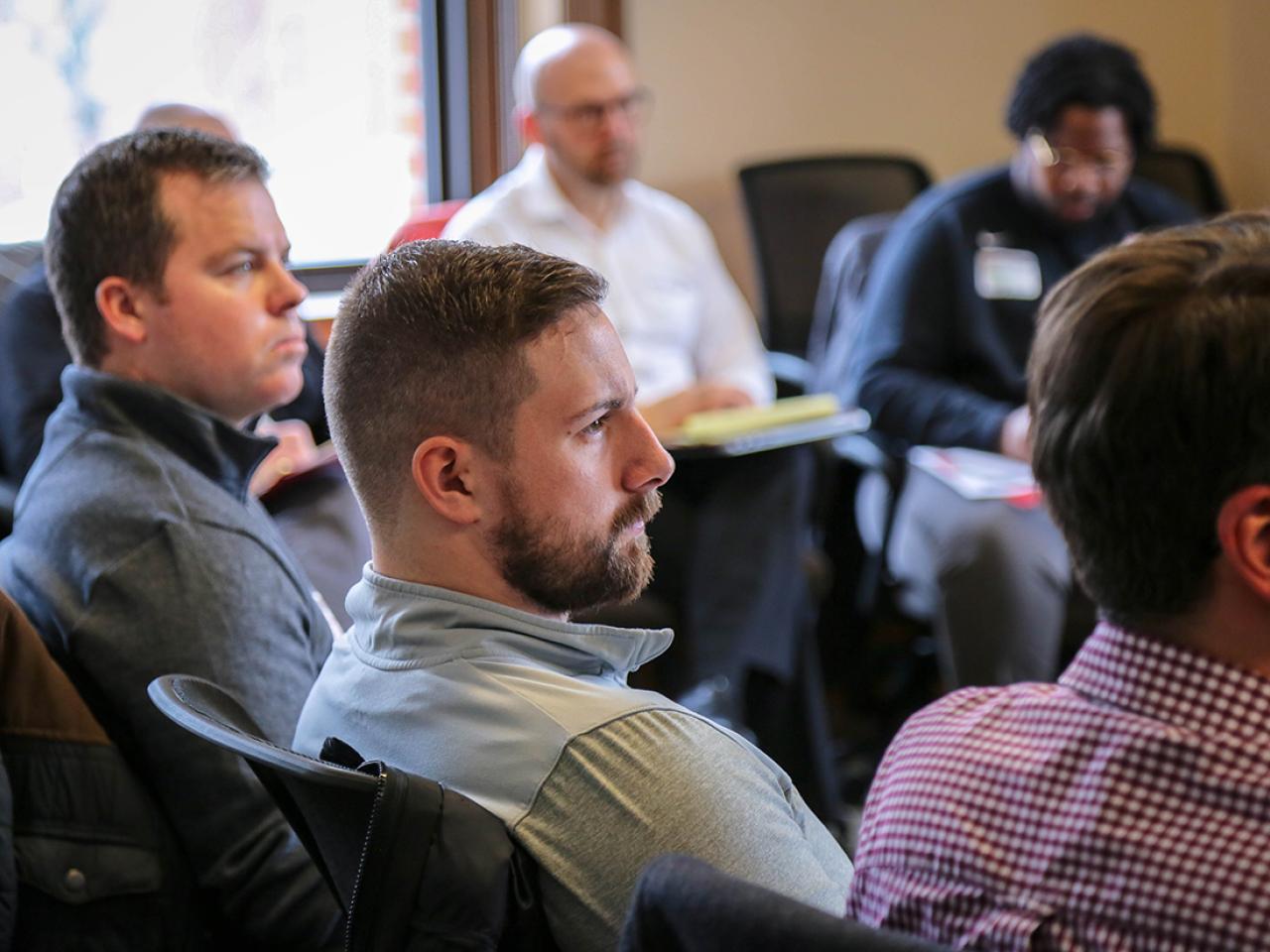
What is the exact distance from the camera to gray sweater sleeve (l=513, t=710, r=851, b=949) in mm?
1006

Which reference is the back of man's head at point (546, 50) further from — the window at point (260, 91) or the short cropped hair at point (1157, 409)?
the short cropped hair at point (1157, 409)

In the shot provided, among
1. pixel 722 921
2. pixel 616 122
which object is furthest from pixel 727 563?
pixel 722 921

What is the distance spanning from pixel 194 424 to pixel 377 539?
46cm

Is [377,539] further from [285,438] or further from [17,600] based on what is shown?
[285,438]

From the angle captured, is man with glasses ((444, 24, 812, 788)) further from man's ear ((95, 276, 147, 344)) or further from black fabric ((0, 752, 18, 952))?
black fabric ((0, 752, 18, 952))

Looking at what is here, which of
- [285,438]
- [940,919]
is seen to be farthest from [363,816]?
[285,438]

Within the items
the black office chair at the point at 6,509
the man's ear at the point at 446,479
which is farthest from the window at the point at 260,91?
the man's ear at the point at 446,479

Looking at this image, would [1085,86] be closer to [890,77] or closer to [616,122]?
[616,122]

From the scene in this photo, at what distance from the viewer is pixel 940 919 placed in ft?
2.89

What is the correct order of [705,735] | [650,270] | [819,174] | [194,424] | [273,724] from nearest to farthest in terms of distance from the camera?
[705,735]
[273,724]
[194,424]
[650,270]
[819,174]

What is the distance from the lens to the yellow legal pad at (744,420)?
253cm

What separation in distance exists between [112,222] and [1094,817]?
4.08ft

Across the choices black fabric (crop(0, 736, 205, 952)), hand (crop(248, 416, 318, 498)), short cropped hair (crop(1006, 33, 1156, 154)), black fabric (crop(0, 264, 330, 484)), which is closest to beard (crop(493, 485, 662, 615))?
black fabric (crop(0, 736, 205, 952))

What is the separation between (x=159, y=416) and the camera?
5.16 ft
